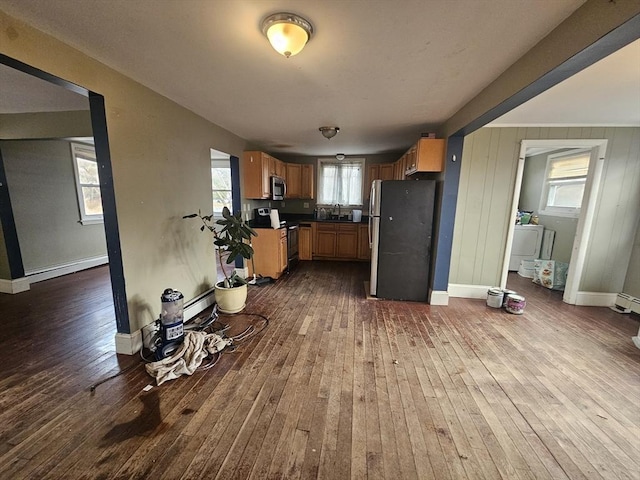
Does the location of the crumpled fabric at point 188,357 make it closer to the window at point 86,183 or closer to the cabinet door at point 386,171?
the window at point 86,183

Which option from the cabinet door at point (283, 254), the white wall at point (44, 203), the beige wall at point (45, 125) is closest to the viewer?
the beige wall at point (45, 125)

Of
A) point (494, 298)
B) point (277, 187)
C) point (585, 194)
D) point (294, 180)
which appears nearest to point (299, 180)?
point (294, 180)

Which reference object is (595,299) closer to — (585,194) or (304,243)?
(585,194)

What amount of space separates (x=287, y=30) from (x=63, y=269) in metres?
5.40

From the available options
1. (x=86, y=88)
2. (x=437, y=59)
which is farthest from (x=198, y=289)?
(x=437, y=59)

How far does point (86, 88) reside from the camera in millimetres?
1772

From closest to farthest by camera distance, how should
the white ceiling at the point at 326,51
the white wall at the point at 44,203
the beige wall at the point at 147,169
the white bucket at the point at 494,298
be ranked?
the white ceiling at the point at 326,51 → the beige wall at the point at 147,169 → the white bucket at the point at 494,298 → the white wall at the point at 44,203

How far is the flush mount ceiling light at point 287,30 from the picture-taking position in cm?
134

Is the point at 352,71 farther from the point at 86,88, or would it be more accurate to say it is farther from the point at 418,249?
the point at 418,249

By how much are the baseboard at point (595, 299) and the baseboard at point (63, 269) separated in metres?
7.49

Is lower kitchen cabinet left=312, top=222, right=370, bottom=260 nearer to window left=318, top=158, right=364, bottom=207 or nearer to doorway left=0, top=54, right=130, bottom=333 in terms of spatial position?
window left=318, top=158, right=364, bottom=207

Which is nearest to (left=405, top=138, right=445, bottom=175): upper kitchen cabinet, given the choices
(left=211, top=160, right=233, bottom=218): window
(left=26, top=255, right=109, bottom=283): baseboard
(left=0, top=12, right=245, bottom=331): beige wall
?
(left=0, top=12, right=245, bottom=331): beige wall

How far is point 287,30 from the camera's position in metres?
1.37

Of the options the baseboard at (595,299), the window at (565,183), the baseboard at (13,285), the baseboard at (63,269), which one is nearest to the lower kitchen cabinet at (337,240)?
the baseboard at (595,299)
